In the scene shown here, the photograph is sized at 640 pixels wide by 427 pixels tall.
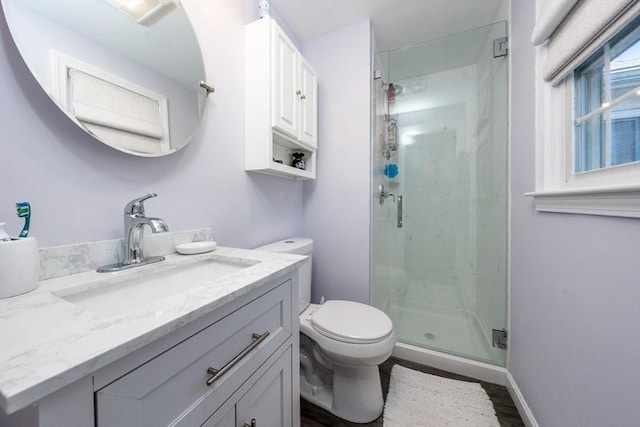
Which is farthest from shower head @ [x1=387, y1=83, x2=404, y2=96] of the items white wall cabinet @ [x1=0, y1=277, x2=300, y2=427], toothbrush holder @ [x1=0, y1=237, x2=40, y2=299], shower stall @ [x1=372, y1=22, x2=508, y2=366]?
toothbrush holder @ [x1=0, y1=237, x2=40, y2=299]

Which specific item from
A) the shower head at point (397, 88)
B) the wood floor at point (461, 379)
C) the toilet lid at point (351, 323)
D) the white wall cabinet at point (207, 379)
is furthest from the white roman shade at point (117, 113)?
the shower head at point (397, 88)

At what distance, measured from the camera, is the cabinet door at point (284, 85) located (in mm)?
1228

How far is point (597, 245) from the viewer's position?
26.9 inches

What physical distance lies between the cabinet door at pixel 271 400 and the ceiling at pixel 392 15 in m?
1.92

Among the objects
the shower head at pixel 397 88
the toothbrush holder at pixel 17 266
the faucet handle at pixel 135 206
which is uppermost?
the shower head at pixel 397 88

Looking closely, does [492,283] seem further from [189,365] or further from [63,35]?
[63,35]

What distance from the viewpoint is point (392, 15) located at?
62.3 inches

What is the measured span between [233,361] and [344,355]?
64cm

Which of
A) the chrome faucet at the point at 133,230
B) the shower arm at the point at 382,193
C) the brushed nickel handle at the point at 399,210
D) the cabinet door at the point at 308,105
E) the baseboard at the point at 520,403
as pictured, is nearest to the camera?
the chrome faucet at the point at 133,230

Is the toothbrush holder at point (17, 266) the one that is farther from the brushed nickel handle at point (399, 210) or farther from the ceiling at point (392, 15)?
the brushed nickel handle at point (399, 210)

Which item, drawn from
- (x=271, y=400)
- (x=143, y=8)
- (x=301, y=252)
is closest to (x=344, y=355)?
(x=271, y=400)

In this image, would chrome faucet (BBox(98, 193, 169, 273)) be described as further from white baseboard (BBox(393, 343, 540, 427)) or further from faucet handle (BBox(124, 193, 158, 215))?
white baseboard (BBox(393, 343, 540, 427))

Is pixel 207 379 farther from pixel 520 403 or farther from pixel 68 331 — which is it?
pixel 520 403

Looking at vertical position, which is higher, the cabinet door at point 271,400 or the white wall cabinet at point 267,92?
the white wall cabinet at point 267,92
